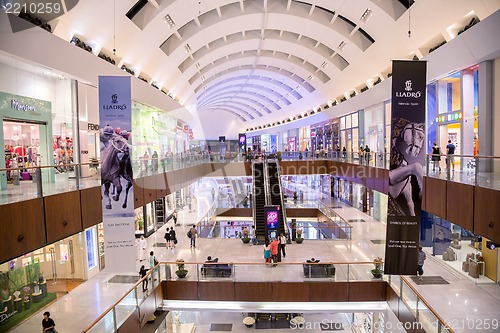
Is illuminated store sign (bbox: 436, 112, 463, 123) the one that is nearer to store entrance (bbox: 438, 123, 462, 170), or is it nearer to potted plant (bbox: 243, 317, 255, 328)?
store entrance (bbox: 438, 123, 462, 170)

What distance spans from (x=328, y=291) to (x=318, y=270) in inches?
31.4

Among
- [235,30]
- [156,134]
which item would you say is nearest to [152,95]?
[156,134]

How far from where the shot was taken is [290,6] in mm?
22203

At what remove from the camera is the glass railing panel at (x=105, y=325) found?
24.6ft

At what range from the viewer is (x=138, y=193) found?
43.5ft

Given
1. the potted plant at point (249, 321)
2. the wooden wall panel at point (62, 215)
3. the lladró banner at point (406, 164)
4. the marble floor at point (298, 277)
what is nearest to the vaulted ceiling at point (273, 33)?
the lladró banner at point (406, 164)

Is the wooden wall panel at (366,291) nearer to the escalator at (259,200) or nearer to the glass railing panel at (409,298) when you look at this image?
the glass railing panel at (409,298)

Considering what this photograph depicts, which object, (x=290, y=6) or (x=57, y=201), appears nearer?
(x=57, y=201)

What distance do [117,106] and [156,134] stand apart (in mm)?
20613

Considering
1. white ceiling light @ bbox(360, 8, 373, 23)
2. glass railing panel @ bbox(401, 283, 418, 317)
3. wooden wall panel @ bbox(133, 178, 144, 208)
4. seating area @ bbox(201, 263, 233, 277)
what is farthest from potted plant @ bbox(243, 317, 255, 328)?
white ceiling light @ bbox(360, 8, 373, 23)

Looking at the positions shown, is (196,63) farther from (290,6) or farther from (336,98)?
(336,98)

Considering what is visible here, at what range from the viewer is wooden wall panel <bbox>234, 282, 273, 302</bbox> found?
12005mm

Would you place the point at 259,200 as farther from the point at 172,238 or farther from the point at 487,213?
the point at 487,213

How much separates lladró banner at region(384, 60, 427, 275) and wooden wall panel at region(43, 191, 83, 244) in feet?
25.1
